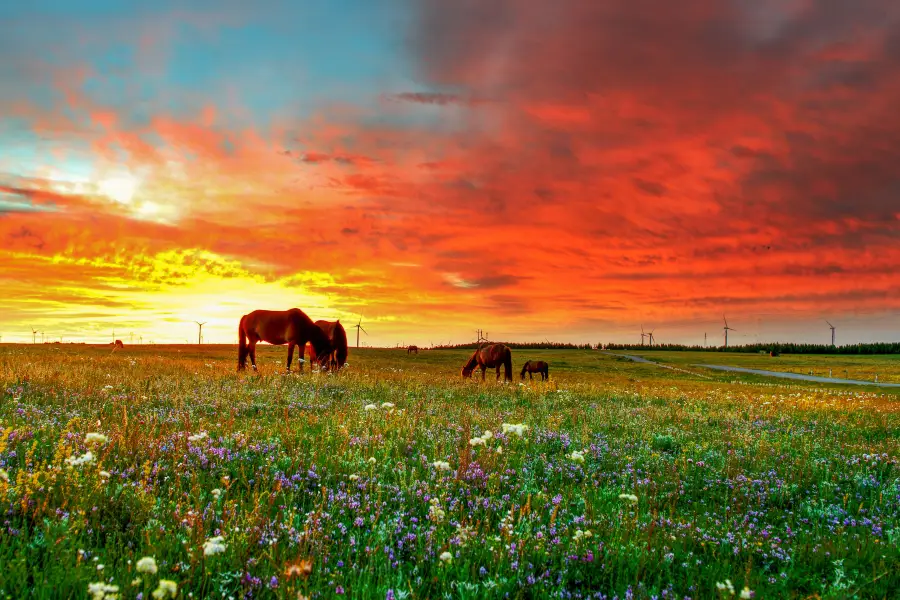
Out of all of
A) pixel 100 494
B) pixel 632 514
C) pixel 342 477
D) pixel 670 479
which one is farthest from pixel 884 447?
pixel 100 494

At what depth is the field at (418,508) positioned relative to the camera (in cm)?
425

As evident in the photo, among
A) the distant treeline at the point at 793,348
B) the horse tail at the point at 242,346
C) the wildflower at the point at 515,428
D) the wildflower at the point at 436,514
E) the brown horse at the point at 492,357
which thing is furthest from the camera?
the distant treeline at the point at 793,348

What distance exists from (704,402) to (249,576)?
20.2m

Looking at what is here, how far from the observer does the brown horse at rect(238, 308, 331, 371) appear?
27.5 m

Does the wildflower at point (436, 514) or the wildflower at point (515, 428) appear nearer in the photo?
the wildflower at point (436, 514)

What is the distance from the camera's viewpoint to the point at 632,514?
20.0 feet

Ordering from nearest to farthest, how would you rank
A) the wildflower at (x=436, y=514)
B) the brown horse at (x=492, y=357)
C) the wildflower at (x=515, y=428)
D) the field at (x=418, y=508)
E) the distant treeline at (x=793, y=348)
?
the field at (x=418, y=508), the wildflower at (x=436, y=514), the wildflower at (x=515, y=428), the brown horse at (x=492, y=357), the distant treeline at (x=793, y=348)

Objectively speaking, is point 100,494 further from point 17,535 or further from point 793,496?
point 793,496

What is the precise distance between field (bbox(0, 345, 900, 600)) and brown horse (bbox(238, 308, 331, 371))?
15087 millimetres

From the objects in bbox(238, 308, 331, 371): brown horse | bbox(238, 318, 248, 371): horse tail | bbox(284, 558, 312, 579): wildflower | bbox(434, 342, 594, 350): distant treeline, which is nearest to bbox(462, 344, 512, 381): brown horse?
bbox(238, 308, 331, 371): brown horse

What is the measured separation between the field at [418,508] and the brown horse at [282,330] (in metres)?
15.1

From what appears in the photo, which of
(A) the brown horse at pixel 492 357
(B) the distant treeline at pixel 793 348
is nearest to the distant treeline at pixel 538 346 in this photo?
(B) the distant treeline at pixel 793 348

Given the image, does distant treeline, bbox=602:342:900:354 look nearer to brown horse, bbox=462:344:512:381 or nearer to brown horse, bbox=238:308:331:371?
brown horse, bbox=462:344:512:381

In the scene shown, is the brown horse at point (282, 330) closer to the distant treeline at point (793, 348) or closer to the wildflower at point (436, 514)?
the wildflower at point (436, 514)
